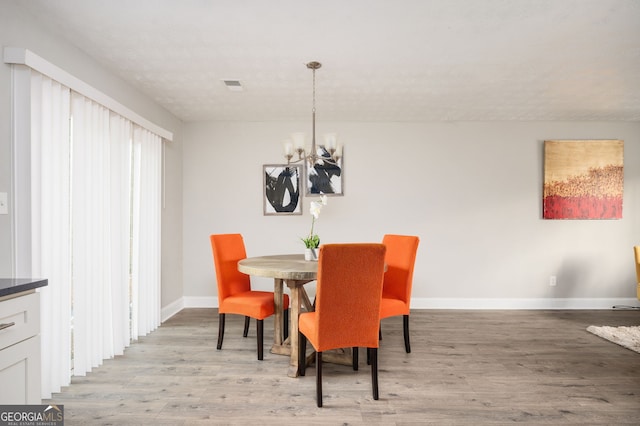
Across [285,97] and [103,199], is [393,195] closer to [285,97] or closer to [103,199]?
[285,97]

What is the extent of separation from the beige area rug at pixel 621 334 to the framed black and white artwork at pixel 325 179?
3064 mm

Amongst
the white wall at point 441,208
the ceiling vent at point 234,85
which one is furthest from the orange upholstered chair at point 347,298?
the white wall at point 441,208

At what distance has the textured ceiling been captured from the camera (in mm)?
2236

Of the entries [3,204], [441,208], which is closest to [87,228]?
[3,204]

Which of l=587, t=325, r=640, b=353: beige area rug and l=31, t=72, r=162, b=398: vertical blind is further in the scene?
l=587, t=325, r=640, b=353: beige area rug

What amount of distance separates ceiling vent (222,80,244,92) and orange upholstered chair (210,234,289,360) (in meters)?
1.40

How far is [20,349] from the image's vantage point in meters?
1.54

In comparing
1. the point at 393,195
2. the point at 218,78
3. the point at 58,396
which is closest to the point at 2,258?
the point at 58,396

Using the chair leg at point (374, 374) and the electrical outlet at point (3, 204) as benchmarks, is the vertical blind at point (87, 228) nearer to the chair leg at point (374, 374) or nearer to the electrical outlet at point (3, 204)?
the electrical outlet at point (3, 204)

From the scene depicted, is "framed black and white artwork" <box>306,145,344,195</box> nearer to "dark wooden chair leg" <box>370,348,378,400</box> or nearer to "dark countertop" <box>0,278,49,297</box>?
"dark wooden chair leg" <box>370,348,378,400</box>

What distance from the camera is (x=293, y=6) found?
220 centimetres

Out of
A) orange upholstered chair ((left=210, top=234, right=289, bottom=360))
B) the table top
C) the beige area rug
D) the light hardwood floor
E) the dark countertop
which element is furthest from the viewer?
the beige area rug

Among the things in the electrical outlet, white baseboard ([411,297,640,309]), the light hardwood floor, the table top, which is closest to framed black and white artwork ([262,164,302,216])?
the light hardwood floor

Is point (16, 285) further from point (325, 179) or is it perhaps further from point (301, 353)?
point (325, 179)
